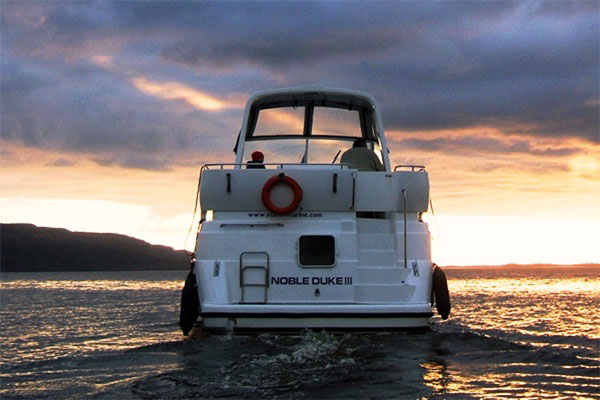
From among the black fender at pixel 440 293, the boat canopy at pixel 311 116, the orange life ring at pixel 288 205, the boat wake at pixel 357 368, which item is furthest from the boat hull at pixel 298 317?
the boat canopy at pixel 311 116

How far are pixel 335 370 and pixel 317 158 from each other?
18.1ft

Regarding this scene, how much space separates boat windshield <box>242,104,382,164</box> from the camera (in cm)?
1195

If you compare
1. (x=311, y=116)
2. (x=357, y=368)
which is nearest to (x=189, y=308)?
(x=357, y=368)

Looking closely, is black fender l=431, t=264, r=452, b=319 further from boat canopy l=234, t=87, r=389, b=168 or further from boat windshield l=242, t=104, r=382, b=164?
boat windshield l=242, t=104, r=382, b=164

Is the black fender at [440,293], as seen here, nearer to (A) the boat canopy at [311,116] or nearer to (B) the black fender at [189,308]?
(A) the boat canopy at [311,116]

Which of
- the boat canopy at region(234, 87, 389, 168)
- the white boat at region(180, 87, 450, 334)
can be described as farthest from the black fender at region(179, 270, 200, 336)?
the boat canopy at region(234, 87, 389, 168)

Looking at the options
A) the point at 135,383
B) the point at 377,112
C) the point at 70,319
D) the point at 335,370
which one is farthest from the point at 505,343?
the point at 70,319

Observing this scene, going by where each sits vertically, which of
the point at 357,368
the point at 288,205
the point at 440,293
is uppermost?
the point at 288,205

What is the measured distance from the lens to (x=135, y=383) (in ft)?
22.5

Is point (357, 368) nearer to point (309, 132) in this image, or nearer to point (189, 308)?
point (189, 308)

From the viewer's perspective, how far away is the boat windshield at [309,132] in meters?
11.9

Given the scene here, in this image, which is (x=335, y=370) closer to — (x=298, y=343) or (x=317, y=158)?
(x=298, y=343)

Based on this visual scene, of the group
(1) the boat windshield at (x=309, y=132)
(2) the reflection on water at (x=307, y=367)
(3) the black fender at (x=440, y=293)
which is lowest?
(2) the reflection on water at (x=307, y=367)

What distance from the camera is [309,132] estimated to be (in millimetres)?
12195
